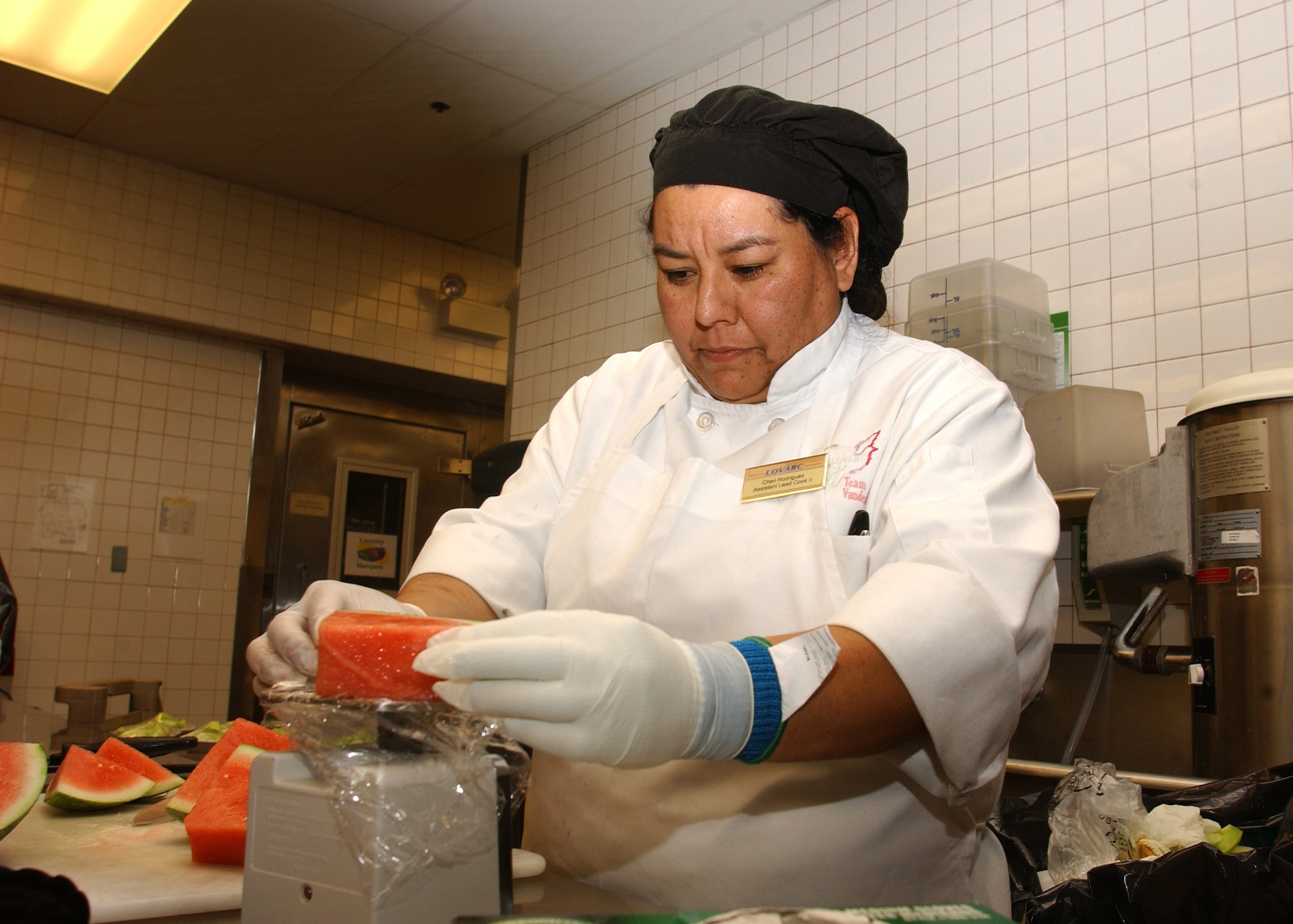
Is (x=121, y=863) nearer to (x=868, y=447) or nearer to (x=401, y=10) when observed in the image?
(x=868, y=447)

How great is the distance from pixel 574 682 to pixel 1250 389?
1729mm

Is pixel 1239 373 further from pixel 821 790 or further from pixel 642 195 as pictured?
pixel 642 195

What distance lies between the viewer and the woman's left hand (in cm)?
77

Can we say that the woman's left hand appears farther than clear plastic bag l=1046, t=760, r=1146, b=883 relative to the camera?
No

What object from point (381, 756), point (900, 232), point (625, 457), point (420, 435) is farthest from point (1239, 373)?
point (420, 435)

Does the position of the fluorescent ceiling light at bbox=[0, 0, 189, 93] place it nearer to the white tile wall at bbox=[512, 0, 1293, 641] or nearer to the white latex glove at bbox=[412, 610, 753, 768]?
the white tile wall at bbox=[512, 0, 1293, 641]

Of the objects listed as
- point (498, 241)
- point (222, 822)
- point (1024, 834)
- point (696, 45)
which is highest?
point (696, 45)

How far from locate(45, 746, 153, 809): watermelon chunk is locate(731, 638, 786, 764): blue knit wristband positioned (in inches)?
39.2

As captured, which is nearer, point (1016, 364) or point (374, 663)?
point (374, 663)

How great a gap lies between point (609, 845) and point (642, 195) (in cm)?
306

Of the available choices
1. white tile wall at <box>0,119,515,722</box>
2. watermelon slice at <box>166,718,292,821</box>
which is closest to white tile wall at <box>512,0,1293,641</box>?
watermelon slice at <box>166,718,292,821</box>

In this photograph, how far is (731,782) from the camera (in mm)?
1198

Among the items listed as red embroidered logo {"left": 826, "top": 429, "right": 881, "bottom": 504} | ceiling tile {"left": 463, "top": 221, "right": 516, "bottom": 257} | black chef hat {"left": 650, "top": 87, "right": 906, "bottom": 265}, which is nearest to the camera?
red embroidered logo {"left": 826, "top": 429, "right": 881, "bottom": 504}

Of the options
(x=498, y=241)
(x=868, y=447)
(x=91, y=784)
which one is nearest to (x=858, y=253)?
(x=868, y=447)
